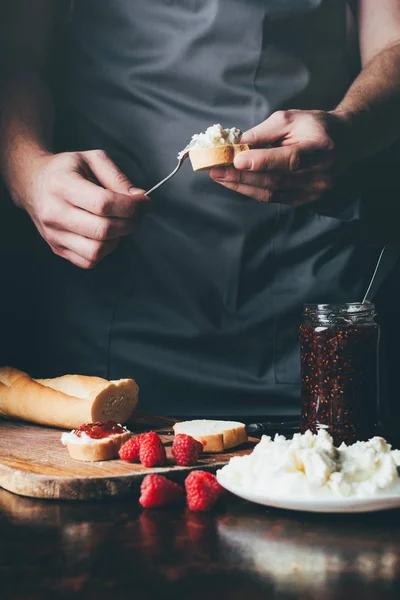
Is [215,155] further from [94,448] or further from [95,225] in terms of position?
[94,448]

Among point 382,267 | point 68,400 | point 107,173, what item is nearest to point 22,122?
point 107,173

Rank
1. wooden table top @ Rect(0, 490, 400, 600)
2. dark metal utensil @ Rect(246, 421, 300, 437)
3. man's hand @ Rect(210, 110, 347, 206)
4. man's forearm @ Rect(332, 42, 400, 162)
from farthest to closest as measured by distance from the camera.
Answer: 1. man's forearm @ Rect(332, 42, 400, 162)
2. man's hand @ Rect(210, 110, 347, 206)
3. dark metal utensil @ Rect(246, 421, 300, 437)
4. wooden table top @ Rect(0, 490, 400, 600)

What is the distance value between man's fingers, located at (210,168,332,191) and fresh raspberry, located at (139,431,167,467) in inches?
26.8

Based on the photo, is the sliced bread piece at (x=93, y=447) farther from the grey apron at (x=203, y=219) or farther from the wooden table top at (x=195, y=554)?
the grey apron at (x=203, y=219)

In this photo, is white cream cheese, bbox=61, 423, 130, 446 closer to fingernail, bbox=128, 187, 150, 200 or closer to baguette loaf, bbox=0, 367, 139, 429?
baguette loaf, bbox=0, 367, 139, 429

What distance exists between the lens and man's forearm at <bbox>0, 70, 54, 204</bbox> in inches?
93.6

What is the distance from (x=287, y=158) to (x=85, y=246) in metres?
0.51

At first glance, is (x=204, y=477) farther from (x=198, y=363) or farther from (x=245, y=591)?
(x=198, y=363)

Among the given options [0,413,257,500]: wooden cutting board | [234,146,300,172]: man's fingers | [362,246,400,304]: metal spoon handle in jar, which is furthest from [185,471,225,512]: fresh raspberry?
[234,146,300,172]: man's fingers

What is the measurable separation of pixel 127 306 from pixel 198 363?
260mm

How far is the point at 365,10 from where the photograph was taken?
2484mm

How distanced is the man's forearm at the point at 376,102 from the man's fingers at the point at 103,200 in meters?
0.67

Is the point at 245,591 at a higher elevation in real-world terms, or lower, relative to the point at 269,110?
lower

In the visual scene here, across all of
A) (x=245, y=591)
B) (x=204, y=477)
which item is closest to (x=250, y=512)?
(x=204, y=477)
